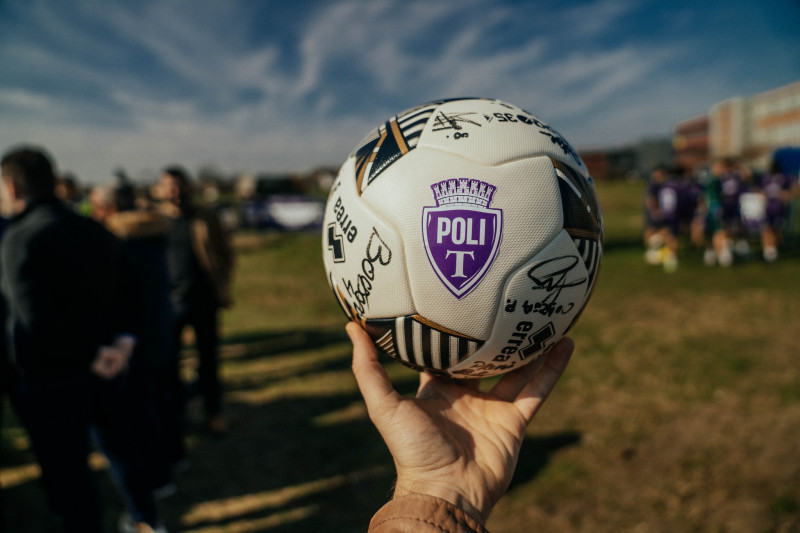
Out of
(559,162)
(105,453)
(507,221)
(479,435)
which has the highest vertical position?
(559,162)

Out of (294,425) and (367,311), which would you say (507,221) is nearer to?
(367,311)

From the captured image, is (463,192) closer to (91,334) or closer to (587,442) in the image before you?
(91,334)

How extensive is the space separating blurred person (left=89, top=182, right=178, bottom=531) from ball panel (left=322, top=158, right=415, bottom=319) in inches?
85.6

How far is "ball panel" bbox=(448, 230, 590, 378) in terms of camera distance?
1.55 metres

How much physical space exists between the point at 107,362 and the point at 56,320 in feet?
1.33

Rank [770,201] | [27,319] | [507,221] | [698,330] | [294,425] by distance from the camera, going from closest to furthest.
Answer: [507,221] → [27,319] → [294,425] → [698,330] → [770,201]

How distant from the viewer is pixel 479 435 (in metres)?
1.75

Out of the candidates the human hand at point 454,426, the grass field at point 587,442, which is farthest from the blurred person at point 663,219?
the human hand at point 454,426

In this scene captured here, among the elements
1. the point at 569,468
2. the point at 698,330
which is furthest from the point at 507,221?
the point at 698,330

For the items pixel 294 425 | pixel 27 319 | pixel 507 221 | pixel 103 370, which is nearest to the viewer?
pixel 507 221

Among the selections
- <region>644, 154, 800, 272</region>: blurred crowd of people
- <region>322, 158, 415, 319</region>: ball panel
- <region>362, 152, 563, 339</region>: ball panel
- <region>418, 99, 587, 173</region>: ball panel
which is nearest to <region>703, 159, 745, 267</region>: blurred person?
<region>644, 154, 800, 272</region>: blurred crowd of people

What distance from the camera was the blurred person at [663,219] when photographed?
10648 mm

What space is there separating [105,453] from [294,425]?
74.1 inches

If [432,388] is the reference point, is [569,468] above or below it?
below
